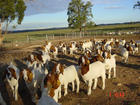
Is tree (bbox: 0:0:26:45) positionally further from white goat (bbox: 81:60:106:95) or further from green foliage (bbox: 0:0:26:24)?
white goat (bbox: 81:60:106:95)

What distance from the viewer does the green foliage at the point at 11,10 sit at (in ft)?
75.8

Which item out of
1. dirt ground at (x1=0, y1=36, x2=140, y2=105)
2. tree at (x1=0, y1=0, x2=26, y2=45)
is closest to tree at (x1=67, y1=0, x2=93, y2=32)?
tree at (x1=0, y1=0, x2=26, y2=45)

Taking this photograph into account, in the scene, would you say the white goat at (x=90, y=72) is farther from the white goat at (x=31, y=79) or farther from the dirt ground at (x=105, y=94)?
the white goat at (x=31, y=79)

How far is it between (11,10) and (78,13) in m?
22.3

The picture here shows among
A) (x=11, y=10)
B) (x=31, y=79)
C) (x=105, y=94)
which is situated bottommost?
(x=105, y=94)

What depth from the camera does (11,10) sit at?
23812mm

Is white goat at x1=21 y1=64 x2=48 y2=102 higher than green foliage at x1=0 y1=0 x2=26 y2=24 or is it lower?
lower

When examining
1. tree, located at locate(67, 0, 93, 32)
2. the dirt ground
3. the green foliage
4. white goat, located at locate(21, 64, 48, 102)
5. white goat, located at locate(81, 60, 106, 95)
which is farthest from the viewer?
tree, located at locate(67, 0, 93, 32)

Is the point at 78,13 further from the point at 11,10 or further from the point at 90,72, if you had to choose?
the point at 90,72

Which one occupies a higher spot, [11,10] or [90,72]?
[11,10]

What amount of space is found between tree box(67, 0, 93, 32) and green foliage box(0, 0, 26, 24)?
59.6ft

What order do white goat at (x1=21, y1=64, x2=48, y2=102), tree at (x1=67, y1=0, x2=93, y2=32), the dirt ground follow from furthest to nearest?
tree at (x1=67, y1=0, x2=93, y2=32) < white goat at (x1=21, y1=64, x2=48, y2=102) < the dirt ground

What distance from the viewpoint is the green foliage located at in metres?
23.1

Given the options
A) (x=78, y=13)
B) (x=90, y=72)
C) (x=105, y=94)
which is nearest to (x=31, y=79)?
(x=90, y=72)
